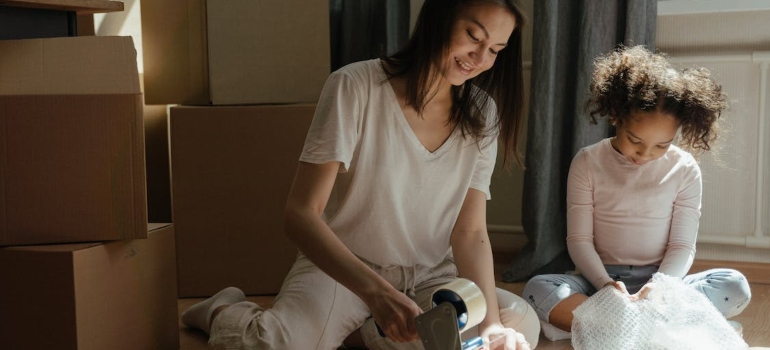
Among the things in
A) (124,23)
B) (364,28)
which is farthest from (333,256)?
(124,23)

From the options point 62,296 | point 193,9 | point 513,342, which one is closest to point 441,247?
point 513,342

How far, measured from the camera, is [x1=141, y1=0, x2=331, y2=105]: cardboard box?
2209 mm

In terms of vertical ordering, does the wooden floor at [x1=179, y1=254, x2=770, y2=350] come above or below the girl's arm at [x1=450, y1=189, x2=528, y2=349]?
below

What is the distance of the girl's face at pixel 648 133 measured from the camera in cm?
183

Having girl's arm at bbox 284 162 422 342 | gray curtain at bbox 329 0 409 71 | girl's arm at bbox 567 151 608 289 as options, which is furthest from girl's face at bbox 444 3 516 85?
gray curtain at bbox 329 0 409 71

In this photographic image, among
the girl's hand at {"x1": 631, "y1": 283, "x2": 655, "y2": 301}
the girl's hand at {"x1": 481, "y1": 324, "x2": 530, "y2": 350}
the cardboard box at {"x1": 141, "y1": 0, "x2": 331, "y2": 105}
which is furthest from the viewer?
the cardboard box at {"x1": 141, "y1": 0, "x2": 331, "y2": 105}

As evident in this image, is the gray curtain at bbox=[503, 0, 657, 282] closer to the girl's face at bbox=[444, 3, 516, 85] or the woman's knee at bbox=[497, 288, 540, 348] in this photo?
the woman's knee at bbox=[497, 288, 540, 348]

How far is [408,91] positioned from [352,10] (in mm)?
1044

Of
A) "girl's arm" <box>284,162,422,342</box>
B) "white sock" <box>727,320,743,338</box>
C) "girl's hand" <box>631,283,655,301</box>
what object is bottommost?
"white sock" <box>727,320,743,338</box>

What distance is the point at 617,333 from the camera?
1679mm

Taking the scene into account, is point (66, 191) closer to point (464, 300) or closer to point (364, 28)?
point (464, 300)

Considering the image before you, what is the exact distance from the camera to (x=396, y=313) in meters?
1.22

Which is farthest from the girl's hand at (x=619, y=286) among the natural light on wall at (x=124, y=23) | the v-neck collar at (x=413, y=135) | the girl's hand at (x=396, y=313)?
the natural light on wall at (x=124, y=23)

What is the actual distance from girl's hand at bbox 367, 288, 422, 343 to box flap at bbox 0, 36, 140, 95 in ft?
1.94
